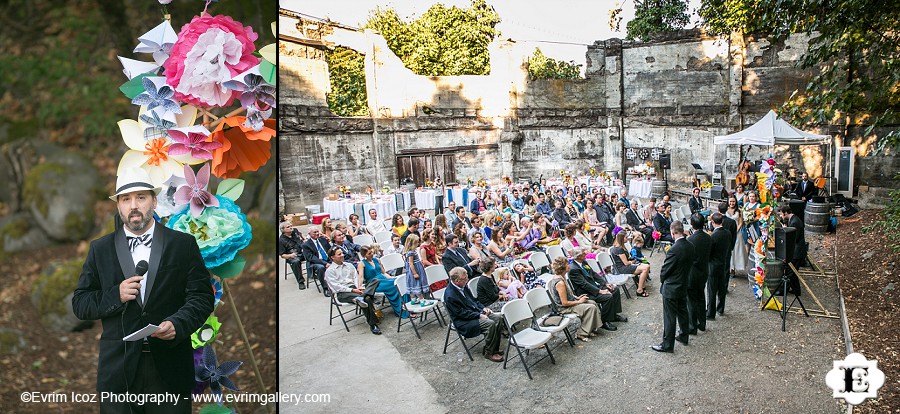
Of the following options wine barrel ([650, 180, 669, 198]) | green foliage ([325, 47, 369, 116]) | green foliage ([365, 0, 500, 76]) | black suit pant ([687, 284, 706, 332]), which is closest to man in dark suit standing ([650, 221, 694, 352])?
black suit pant ([687, 284, 706, 332])

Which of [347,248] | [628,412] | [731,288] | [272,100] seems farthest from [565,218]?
[272,100]

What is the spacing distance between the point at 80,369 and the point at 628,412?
15.7 ft

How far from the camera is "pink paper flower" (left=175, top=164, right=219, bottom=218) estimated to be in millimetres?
1622

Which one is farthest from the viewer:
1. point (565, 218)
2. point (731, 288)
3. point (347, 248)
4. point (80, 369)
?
point (565, 218)

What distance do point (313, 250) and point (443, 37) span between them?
23.5 metres

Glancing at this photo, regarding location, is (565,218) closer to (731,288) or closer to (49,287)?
(731,288)

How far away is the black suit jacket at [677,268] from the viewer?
19.5 ft

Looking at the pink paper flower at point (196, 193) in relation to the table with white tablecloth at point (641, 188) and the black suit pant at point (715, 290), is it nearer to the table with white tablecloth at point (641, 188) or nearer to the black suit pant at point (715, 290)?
the black suit pant at point (715, 290)

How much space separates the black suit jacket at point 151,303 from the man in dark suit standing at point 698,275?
6096 mm

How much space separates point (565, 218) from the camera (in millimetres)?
11344

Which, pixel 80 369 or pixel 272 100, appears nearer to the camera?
pixel 80 369

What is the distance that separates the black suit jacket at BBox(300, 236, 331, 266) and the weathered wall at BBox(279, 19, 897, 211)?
847 cm

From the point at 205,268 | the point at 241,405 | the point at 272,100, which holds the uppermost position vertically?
the point at 272,100

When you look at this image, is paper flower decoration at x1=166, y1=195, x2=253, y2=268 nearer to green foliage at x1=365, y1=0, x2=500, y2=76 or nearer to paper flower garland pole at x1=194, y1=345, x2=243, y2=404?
paper flower garland pole at x1=194, y1=345, x2=243, y2=404
